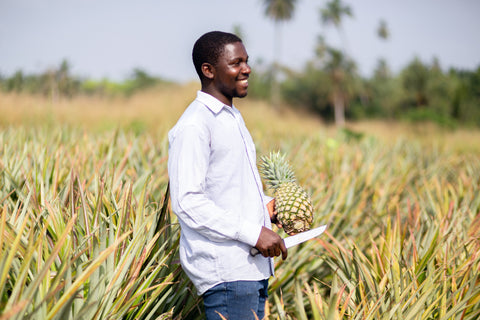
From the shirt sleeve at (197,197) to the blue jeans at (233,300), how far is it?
0.19 m

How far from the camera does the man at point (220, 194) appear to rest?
5.21 ft

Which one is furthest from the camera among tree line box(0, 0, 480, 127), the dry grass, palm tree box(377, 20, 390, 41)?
palm tree box(377, 20, 390, 41)

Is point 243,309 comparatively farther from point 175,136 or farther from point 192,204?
point 175,136

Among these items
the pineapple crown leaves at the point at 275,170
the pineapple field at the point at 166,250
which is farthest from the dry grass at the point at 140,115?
the pineapple crown leaves at the point at 275,170

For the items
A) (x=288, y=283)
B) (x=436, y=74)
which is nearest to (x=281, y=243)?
(x=288, y=283)

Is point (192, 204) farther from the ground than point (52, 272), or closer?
farther from the ground

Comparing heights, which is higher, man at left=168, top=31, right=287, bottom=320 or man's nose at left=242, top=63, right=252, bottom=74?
man's nose at left=242, top=63, right=252, bottom=74

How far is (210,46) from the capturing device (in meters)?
1.76

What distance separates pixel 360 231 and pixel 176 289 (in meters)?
2.02

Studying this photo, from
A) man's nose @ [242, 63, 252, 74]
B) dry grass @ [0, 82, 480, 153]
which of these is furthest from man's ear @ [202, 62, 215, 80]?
dry grass @ [0, 82, 480, 153]

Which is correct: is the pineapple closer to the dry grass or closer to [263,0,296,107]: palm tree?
the dry grass

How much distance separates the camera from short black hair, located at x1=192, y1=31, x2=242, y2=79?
68.6 inches

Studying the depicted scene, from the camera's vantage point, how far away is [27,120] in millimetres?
9250

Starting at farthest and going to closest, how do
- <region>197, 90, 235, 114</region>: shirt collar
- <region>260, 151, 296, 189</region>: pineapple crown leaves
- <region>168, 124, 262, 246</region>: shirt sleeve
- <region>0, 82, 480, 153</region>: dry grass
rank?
1. <region>0, 82, 480, 153</region>: dry grass
2. <region>260, 151, 296, 189</region>: pineapple crown leaves
3. <region>197, 90, 235, 114</region>: shirt collar
4. <region>168, 124, 262, 246</region>: shirt sleeve
